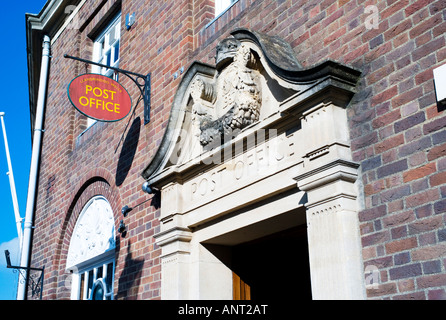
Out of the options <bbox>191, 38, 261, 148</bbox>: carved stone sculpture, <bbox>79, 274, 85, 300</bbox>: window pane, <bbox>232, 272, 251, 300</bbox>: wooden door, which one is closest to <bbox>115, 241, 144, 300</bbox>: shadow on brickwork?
<bbox>232, 272, 251, 300</bbox>: wooden door

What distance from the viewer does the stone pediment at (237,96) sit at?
4.65m

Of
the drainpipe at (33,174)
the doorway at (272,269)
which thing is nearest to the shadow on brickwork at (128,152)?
the doorway at (272,269)

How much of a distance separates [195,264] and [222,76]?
1970 millimetres

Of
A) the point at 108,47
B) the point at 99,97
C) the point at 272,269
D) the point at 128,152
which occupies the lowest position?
the point at 272,269

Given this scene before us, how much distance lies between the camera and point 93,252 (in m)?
8.21

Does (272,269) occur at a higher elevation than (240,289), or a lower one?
higher

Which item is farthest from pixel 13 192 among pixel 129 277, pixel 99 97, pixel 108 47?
pixel 129 277

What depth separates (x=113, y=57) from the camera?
370 inches

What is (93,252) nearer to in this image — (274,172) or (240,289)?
(240,289)

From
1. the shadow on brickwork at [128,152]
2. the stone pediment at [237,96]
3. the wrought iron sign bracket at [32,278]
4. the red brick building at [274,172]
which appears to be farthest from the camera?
the wrought iron sign bracket at [32,278]

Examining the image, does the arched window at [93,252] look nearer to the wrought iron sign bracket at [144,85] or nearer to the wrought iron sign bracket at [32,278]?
the wrought iron sign bracket at [32,278]

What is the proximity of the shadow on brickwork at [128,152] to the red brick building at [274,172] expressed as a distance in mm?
29

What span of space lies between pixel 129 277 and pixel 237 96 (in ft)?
9.22
